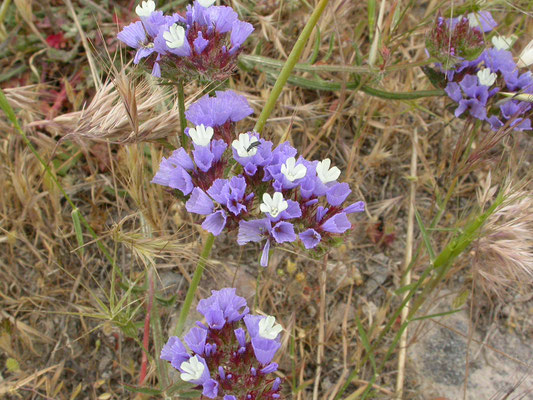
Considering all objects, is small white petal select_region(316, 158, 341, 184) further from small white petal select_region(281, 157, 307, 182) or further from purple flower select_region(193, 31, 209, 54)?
purple flower select_region(193, 31, 209, 54)

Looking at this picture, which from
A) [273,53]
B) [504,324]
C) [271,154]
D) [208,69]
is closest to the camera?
[271,154]

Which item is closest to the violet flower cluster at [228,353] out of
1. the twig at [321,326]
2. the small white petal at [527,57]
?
the twig at [321,326]

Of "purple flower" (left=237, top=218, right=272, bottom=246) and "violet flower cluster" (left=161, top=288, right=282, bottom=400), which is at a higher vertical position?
"purple flower" (left=237, top=218, right=272, bottom=246)

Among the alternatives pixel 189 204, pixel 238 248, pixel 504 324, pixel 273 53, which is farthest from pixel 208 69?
pixel 504 324

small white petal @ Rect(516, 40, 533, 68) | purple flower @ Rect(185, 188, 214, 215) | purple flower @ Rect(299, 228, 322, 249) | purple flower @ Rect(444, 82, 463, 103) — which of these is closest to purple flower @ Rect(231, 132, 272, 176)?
purple flower @ Rect(185, 188, 214, 215)

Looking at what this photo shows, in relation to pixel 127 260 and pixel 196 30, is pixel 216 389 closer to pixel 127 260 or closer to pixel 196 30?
pixel 196 30
